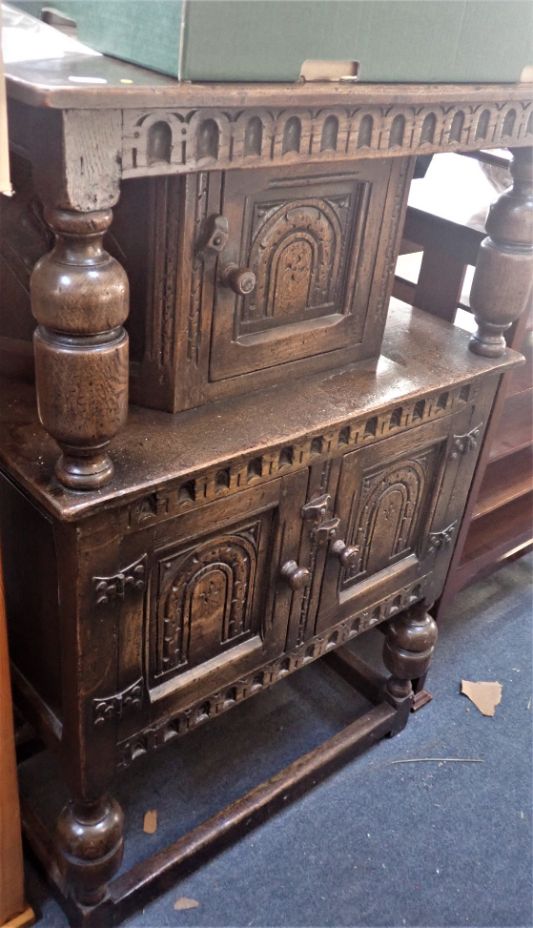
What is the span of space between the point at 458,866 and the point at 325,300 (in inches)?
38.2

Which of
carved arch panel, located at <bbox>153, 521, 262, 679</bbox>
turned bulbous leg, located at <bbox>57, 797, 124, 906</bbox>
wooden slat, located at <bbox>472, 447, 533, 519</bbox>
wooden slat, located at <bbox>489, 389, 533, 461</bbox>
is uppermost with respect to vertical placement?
carved arch panel, located at <bbox>153, 521, 262, 679</bbox>

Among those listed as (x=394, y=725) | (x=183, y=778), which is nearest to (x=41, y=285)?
(x=183, y=778)

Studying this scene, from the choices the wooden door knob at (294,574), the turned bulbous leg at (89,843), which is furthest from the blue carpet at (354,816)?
the wooden door knob at (294,574)

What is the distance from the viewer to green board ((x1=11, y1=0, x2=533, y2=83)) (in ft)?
2.43

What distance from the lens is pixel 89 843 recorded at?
1149 mm

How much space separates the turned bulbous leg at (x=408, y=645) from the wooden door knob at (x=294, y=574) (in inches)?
17.0

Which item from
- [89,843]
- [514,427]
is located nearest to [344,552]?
[89,843]

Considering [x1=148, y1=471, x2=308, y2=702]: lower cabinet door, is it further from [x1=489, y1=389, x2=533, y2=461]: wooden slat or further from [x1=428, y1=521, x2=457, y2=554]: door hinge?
[x1=489, y1=389, x2=533, y2=461]: wooden slat

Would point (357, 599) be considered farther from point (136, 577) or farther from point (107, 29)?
point (107, 29)

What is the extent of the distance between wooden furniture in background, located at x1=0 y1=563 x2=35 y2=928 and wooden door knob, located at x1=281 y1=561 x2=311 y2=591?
0.37 m

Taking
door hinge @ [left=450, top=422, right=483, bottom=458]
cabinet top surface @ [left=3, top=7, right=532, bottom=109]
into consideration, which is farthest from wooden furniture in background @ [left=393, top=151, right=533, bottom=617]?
cabinet top surface @ [left=3, top=7, right=532, bottom=109]

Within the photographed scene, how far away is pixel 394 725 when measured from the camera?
1.62m

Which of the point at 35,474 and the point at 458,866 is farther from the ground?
the point at 35,474

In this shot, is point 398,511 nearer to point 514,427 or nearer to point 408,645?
point 408,645
